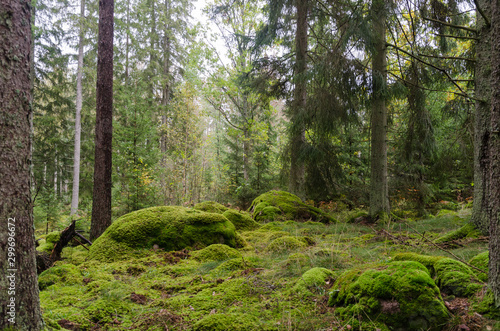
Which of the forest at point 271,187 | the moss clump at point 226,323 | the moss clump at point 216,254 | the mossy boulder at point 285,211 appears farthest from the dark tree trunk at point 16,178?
the mossy boulder at point 285,211

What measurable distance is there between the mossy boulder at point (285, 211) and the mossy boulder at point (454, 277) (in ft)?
17.2

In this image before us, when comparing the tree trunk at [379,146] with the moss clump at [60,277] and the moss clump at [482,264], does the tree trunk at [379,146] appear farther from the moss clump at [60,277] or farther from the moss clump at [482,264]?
the moss clump at [60,277]

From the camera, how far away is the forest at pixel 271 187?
1.91 m

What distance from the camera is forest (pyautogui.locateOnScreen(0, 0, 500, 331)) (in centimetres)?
191

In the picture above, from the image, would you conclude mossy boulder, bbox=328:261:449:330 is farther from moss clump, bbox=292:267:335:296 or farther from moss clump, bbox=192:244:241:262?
moss clump, bbox=192:244:241:262

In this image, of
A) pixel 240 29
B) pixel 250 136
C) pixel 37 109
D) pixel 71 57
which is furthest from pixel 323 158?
pixel 37 109

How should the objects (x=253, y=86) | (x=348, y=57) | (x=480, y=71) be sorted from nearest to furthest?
(x=480, y=71), (x=348, y=57), (x=253, y=86)

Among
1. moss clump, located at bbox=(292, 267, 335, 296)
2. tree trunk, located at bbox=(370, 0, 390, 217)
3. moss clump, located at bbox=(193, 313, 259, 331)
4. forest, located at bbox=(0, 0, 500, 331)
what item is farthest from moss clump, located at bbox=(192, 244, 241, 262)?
tree trunk, located at bbox=(370, 0, 390, 217)

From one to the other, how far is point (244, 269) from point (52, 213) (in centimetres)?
1064

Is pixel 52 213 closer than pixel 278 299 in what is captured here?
No

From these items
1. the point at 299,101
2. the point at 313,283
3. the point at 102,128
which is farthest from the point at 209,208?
the point at 313,283

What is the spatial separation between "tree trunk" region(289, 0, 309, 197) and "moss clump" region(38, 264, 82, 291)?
20.7 ft

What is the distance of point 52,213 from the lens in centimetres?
1045

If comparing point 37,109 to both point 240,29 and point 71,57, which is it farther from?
point 240,29
